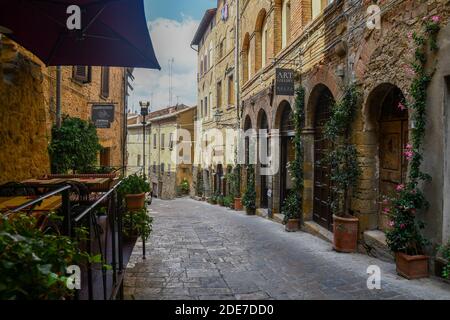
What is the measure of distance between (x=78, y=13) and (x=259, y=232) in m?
5.80

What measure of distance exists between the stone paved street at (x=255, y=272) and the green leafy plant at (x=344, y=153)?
98 cm

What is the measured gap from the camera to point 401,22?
4.98m

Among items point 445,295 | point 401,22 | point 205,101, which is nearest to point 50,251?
point 445,295

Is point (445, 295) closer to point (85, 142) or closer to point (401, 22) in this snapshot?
point (401, 22)

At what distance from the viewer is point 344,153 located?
20.2 ft

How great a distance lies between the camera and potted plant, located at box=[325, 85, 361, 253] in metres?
6.06

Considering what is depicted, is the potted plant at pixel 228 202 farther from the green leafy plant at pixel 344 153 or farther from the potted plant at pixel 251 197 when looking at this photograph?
the green leafy plant at pixel 344 153

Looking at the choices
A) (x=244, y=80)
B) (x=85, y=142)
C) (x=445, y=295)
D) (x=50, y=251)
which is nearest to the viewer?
(x=50, y=251)

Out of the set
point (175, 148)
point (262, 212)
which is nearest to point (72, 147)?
point (262, 212)

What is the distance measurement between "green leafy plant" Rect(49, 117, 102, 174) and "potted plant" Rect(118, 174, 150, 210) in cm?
132

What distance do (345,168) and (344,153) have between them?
266mm

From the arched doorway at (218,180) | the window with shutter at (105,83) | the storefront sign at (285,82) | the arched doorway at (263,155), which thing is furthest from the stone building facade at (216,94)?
the storefront sign at (285,82)

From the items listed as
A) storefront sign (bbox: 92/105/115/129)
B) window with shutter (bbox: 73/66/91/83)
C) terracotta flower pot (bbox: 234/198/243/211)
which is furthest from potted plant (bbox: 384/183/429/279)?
terracotta flower pot (bbox: 234/198/243/211)

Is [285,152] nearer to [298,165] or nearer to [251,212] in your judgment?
[298,165]
